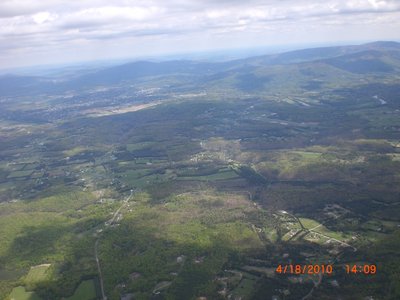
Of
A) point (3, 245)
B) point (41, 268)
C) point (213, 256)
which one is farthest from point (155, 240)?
point (3, 245)

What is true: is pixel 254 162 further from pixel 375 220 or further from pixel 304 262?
pixel 304 262

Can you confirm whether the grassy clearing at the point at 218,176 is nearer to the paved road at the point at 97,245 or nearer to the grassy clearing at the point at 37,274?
the paved road at the point at 97,245

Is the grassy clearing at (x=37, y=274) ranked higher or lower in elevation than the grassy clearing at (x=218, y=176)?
lower
